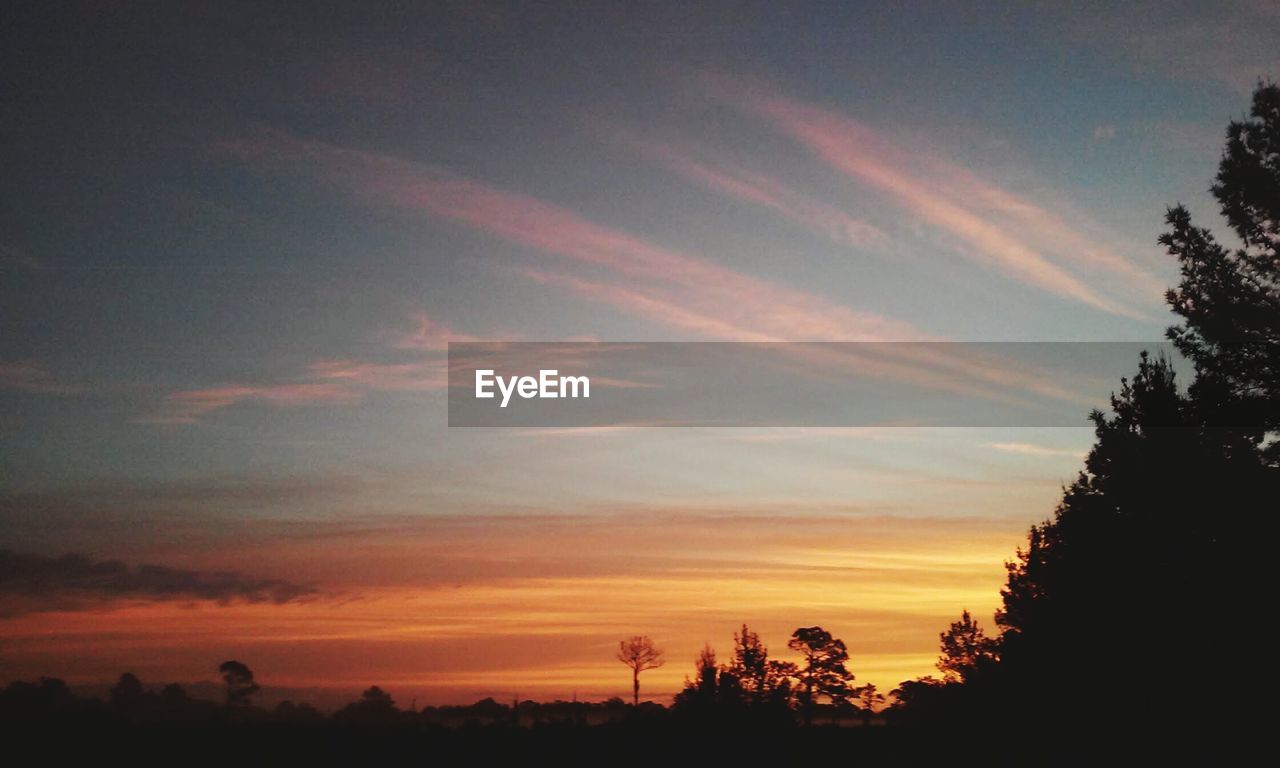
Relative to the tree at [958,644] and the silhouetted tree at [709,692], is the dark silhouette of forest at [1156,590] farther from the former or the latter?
the tree at [958,644]

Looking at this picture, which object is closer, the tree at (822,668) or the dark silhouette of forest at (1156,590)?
the dark silhouette of forest at (1156,590)

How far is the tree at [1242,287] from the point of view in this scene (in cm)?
2350

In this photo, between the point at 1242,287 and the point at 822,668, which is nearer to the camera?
the point at 1242,287

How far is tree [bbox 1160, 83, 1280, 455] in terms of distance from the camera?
23.5 meters

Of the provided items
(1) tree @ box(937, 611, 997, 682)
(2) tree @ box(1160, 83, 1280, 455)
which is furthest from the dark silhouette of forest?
(1) tree @ box(937, 611, 997, 682)

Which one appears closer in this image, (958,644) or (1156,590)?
(1156,590)

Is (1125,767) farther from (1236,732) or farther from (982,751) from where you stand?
(982,751)

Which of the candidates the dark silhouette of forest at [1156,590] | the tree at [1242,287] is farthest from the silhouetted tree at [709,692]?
the tree at [1242,287]

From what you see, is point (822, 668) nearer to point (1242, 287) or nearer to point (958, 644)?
point (958, 644)

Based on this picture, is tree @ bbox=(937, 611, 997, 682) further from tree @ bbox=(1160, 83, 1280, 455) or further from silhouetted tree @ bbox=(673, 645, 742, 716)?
tree @ bbox=(1160, 83, 1280, 455)

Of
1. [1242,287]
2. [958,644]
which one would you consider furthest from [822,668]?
[1242,287]

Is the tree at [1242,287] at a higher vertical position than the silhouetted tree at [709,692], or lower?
higher

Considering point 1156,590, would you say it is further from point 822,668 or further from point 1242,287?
point 822,668

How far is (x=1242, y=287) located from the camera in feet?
78.2
